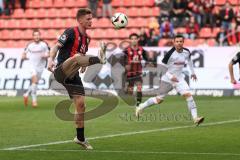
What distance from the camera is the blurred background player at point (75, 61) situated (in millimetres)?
12047

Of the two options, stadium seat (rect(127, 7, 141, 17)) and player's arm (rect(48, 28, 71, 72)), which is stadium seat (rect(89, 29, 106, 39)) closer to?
stadium seat (rect(127, 7, 141, 17))

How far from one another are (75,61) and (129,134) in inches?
104

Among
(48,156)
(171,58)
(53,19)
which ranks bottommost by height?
(48,156)

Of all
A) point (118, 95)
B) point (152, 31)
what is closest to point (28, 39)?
point (152, 31)

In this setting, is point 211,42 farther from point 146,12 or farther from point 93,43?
point 93,43

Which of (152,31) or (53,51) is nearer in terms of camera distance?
(53,51)

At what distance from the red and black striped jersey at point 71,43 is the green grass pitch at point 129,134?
5.07ft

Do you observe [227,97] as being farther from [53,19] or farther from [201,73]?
[53,19]

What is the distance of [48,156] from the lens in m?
11.1

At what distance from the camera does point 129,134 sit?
46.9 ft

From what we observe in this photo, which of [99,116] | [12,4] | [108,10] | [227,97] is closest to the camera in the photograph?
[99,116]

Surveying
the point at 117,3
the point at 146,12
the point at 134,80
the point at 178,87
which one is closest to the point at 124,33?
the point at 146,12

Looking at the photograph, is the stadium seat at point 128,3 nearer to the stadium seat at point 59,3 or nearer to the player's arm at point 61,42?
the stadium seat at point 59,3

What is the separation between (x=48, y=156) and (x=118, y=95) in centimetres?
1601
